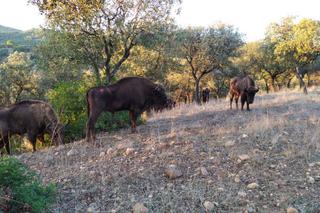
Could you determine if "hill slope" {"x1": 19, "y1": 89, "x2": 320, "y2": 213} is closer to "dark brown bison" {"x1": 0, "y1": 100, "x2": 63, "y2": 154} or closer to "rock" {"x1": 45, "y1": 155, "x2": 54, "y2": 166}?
"rock" {"x1": 45, "y1": 155, "x2": 54, "y2": 166}

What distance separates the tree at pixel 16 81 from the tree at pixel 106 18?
11.6 metres

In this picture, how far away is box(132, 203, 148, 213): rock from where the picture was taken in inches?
217

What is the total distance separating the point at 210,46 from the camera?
3119cm

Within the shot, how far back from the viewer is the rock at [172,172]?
653 cm

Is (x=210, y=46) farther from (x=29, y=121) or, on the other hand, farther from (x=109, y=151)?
(x=109, y=151)

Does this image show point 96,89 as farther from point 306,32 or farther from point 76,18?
point 306,32

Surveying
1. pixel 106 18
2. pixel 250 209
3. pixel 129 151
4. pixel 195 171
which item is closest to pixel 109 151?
pixel 129 151

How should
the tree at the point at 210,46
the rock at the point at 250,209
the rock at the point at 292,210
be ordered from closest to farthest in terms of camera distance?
the rock at the point at 292,210 < the rock at the point at 250,209 < the tree at the point at 210,46

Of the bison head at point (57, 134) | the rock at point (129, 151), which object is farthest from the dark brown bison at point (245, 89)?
the rock at point (129, 151)

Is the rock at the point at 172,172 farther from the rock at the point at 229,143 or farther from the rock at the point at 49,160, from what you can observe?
the rock at the point at 49,160

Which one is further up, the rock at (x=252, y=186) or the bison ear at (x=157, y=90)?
the bison ear at (x=157, y=90)

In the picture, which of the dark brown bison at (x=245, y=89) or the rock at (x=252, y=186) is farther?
the dark brown bison at (x=245, y=89)

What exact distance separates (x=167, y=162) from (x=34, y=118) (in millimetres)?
6519

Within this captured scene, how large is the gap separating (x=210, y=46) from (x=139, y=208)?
2712 cm
